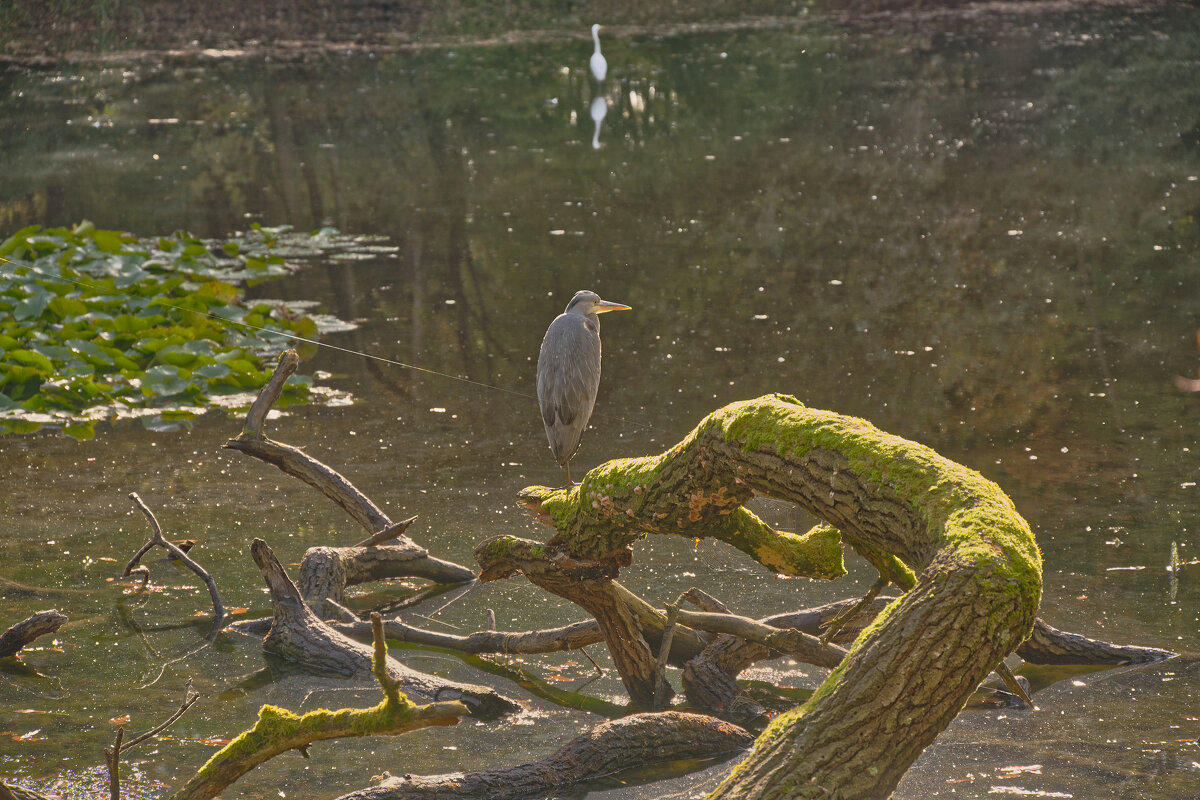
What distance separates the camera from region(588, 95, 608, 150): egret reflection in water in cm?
1593

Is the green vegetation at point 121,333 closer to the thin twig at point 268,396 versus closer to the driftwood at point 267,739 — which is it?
the thin twig at point 268,396

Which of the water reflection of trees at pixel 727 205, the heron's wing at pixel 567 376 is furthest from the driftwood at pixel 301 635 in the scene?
the water reflection of trees at pixel 727 205

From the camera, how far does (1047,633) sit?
4.39 metres

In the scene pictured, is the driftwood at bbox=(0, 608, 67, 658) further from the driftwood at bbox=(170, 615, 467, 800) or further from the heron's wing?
the heron's wing

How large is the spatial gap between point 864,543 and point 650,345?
218 inches

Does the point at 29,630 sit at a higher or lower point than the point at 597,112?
lower

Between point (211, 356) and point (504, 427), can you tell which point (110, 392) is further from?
point (504, 427)

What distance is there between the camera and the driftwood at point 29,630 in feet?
14.9

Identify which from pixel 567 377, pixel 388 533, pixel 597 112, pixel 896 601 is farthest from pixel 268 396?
pixel 597 112

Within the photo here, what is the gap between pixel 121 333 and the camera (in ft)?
27.2

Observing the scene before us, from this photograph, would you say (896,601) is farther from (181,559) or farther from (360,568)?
(181,559)

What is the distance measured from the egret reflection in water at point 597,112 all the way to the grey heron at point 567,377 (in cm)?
1068

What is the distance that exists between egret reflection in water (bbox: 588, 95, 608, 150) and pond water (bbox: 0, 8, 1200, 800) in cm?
11

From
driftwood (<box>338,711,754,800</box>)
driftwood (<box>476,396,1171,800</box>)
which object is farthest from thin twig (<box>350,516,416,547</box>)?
driftwood (<box>338,711,754,800</box>)
